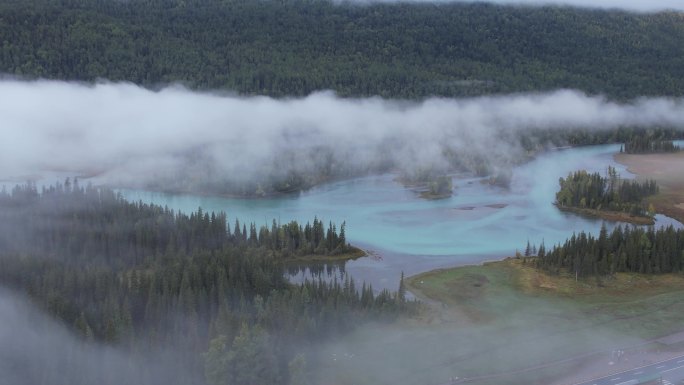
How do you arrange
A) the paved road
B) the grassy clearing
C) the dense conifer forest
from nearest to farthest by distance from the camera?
1. the dense conifer forest
2. the paved road
3. the grassy clearing

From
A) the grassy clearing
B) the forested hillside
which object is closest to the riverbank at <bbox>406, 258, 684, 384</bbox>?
the grassy clearing

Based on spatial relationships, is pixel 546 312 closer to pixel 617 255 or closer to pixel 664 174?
pixel 617 255

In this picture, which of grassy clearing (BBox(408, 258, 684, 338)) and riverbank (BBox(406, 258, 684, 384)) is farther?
grassy clearing (BBox(408, 258, 684, 338))

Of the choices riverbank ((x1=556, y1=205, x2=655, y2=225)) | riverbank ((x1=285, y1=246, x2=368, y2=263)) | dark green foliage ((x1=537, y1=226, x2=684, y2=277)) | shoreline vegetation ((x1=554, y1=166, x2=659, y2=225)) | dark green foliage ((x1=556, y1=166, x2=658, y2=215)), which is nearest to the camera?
dark green foliage ((x1=537, y1=226, x2=684, y2=277))

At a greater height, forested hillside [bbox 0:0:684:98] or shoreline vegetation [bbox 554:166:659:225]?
forested hillside [bbox 0:0:684:98]

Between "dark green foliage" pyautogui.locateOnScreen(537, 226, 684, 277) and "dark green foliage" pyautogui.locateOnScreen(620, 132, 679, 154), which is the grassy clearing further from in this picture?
"dark green foliage" pyautogui.locateOnScreen(620, 132, 679, 154)

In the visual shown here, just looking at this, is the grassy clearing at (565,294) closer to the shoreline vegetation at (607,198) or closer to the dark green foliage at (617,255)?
the dark green foliage at (617,255)

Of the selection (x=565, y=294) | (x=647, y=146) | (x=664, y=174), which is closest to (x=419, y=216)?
(x=565, y=294)

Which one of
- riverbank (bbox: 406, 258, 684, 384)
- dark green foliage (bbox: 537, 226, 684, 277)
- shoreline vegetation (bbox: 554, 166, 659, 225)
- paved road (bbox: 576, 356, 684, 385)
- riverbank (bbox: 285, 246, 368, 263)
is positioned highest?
shoreline vegetation (bbox: 554, 166, 659, 225)
